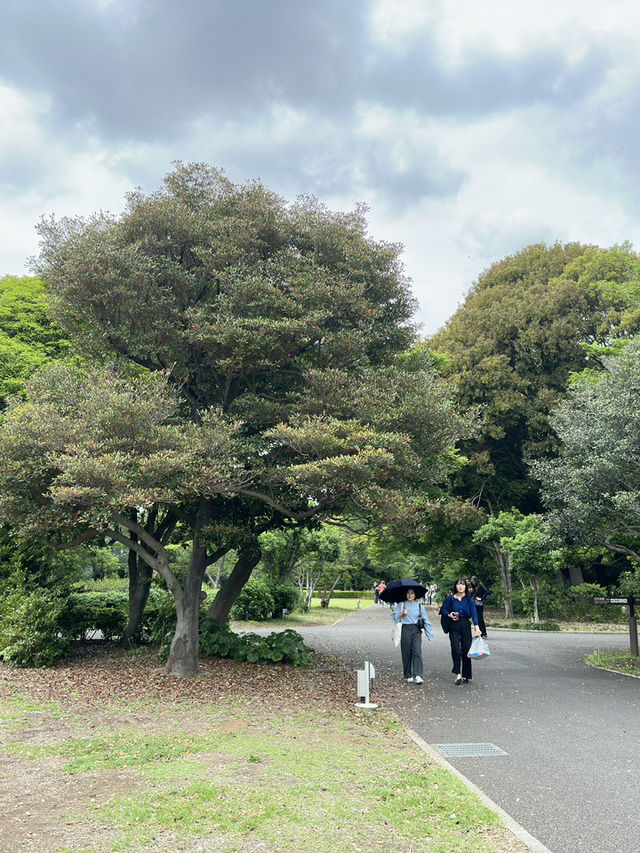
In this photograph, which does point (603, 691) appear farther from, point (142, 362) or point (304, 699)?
point (142, 362)

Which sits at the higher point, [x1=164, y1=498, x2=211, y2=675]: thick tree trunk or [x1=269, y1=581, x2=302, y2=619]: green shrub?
[x1=164, y1=498, x2=211, y2=675]: thick tree trunk

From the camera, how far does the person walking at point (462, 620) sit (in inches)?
376

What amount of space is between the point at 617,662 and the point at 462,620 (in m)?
4.66

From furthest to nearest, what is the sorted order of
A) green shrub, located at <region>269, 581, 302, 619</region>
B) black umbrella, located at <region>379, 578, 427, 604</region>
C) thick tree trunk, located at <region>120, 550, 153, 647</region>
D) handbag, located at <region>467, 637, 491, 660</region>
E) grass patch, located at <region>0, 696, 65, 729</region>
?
green shrub, located at <region>269, 581, 302, 619</region> < thick tree trunk, located at <region>120, 550, 153, 647</region> < black umbrella, located at <region>379, 578, 427, 604</region> < handbag, located at <region>467, 637, 491, 660</region> < grass patch, located at <region>0, 696, 65, 729</region>

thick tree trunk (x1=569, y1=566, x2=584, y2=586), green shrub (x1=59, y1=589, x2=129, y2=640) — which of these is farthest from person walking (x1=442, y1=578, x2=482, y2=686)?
thick tree trunk (x1=569, y1=566, x2=584, y2=586)

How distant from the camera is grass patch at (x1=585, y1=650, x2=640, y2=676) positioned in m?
11.0

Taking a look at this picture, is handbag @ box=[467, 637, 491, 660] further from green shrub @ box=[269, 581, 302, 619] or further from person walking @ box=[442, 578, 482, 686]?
green shrub @ box=[269, 581, 302, 619]

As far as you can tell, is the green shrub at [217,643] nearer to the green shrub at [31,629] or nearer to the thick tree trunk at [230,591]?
the thick tree trunk at [230,591]

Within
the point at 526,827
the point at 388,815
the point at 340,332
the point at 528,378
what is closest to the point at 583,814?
the point at 526,827

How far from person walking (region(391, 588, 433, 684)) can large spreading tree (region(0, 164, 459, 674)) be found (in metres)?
1.40

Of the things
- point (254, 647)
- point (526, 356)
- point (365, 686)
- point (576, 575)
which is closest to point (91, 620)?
point (254, 647)

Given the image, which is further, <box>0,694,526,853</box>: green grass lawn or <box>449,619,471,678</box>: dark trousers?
<box>449,619,471,678</box>: dark trousers

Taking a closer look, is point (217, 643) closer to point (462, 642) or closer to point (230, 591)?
point (230, 591)

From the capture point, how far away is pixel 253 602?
71.8 ft
